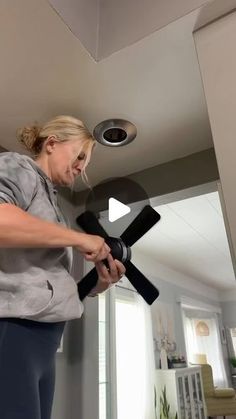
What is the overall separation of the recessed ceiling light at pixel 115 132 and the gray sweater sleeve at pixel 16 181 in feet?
1.82

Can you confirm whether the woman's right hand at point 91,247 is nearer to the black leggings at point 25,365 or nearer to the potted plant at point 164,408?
the black leggings at point 25,365

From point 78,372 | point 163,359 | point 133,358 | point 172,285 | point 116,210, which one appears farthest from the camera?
point 172,285

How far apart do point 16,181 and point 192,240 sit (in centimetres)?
270

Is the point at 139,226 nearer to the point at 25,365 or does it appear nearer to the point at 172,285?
the point at 25,365

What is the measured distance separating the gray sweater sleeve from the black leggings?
0.23 metres

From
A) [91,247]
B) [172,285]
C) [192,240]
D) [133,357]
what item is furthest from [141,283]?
[172,285]

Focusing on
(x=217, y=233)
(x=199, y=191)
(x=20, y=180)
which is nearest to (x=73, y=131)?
(x=20, y=180)

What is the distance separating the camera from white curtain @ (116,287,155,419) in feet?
9.72

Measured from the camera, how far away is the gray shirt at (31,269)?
23.3 inches

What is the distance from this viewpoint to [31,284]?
24.0 inches

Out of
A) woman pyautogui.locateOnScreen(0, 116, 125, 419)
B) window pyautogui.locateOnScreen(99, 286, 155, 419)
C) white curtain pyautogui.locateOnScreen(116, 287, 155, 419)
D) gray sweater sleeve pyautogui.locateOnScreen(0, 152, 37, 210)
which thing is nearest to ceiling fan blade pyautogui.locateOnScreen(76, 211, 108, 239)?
woman pyautogui.locateOnScreen(0, 116, 125, 419)

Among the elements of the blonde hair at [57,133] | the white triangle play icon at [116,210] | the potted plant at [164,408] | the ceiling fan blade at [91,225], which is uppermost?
the blonde hair at [57,133]

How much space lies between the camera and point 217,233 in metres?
2.95

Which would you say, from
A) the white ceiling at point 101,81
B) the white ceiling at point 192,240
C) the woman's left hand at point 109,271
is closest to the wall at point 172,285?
the white ceiling at point 192,240
